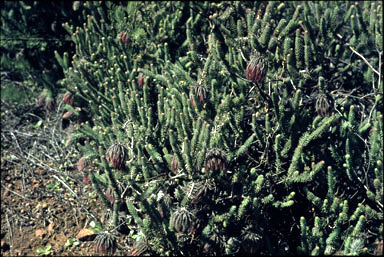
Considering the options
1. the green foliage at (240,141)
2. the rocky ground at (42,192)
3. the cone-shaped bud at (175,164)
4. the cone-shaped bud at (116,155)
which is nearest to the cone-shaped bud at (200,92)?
the green foliage at (240,141)

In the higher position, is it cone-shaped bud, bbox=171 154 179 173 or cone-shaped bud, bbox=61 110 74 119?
cone-shaped bud, bbox=171 154 179 173

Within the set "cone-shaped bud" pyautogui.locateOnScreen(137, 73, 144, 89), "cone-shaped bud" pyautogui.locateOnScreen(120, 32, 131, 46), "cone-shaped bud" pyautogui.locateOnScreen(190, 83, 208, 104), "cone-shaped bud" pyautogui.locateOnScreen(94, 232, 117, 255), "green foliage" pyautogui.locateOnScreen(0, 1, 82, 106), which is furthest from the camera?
"green foliage" pyautogui.locateOnScreen(0, 1, 82, 106)

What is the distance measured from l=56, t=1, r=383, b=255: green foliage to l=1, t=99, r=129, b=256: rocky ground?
43 centimetres

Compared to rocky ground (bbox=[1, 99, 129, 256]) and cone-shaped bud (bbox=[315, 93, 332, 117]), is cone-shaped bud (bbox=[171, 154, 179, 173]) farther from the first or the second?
cone-shaped bud (bbox=[315, 93, 332, 117])

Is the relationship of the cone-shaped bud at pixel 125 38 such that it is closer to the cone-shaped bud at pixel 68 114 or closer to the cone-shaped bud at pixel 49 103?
the cone-shaped bud at pixel 68 114

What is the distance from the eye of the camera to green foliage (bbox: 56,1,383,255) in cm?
290

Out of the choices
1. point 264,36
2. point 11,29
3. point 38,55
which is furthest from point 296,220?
point 11,29

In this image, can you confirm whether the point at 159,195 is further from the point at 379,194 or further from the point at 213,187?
the point at 379,194

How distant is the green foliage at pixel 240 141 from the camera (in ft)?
9.50

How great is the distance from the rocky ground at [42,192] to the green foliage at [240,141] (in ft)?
1.40

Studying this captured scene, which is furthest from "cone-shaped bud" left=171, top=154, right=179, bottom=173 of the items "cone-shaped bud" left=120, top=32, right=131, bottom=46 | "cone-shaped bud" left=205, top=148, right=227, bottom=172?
→ "cone-shaped bud" left=120, top=32, right=131, bottom=46

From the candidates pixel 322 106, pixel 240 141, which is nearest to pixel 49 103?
pixel 240 141

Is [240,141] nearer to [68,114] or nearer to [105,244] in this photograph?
[105,244]

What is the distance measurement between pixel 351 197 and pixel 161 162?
146 centimetres
